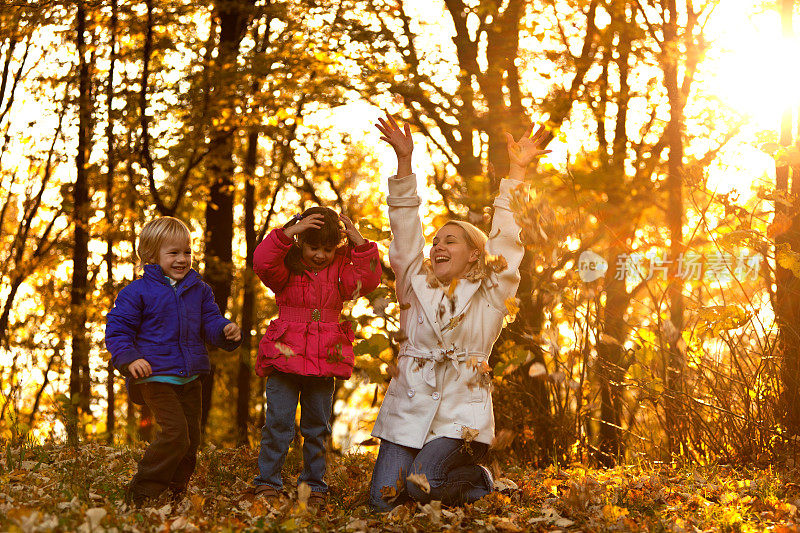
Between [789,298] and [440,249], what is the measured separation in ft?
9.07

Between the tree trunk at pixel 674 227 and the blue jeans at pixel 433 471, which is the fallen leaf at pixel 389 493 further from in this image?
the tree trunk at pixel 674 227

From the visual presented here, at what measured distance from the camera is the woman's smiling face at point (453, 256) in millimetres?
4996

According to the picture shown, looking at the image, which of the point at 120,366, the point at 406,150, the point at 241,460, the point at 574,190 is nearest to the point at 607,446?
the point at 574,190

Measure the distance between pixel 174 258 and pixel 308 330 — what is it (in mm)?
877

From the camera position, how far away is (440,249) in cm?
502

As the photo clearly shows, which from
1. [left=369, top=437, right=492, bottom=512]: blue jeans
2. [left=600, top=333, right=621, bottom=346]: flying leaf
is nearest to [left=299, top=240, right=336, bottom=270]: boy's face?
[left=369, top=437, right=492, bottom=512]: blue jeans

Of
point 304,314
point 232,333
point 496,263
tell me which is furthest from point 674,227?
point 232,333

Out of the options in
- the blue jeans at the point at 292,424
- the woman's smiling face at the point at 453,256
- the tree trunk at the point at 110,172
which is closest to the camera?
the woman's smiling face at the point at 453,256

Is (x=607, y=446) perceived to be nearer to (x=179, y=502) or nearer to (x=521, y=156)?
(x=521, y=156)

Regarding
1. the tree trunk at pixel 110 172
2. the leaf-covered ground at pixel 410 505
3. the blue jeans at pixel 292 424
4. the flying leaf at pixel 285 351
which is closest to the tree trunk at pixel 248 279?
the tree trunk at pixel 110 172

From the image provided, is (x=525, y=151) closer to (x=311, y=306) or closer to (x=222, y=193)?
(x=311, y=306)

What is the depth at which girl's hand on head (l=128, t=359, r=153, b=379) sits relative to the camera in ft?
14.8

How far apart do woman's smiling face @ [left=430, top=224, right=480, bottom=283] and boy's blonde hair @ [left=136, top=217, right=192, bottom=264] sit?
145 centimetres

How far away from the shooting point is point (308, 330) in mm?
5082
